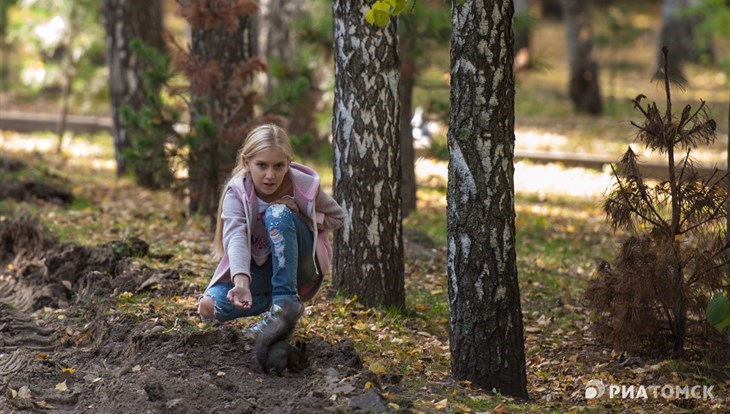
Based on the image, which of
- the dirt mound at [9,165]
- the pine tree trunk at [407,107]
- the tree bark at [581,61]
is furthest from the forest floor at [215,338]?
the tree bark at [581,61]

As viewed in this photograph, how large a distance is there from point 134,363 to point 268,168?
55.5 inches

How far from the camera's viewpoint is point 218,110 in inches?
381

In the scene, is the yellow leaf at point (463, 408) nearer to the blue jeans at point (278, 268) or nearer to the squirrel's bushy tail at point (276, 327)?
the squirrel's bushy tail at point (276, 327)

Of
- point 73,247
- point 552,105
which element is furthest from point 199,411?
point 552,105

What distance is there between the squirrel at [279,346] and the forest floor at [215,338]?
7 cm

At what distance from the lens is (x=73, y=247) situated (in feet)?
27.1

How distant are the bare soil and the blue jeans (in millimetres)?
323

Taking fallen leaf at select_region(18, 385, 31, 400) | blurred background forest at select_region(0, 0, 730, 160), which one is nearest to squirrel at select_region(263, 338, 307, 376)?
fallen leaf at select_region(18, 385, 31, 400)

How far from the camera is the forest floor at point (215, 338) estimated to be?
17.1 ft

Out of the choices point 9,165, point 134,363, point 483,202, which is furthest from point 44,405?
point 9,165

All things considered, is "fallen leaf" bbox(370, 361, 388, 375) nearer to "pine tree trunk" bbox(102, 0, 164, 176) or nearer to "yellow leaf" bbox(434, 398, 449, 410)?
"yellow leaf" bbox(434, 398, 449, 410)

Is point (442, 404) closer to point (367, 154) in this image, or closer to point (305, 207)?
point (305, 207)

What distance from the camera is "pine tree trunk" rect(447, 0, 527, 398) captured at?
17.5 ft

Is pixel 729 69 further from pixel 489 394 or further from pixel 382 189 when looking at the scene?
pixel 489 394
